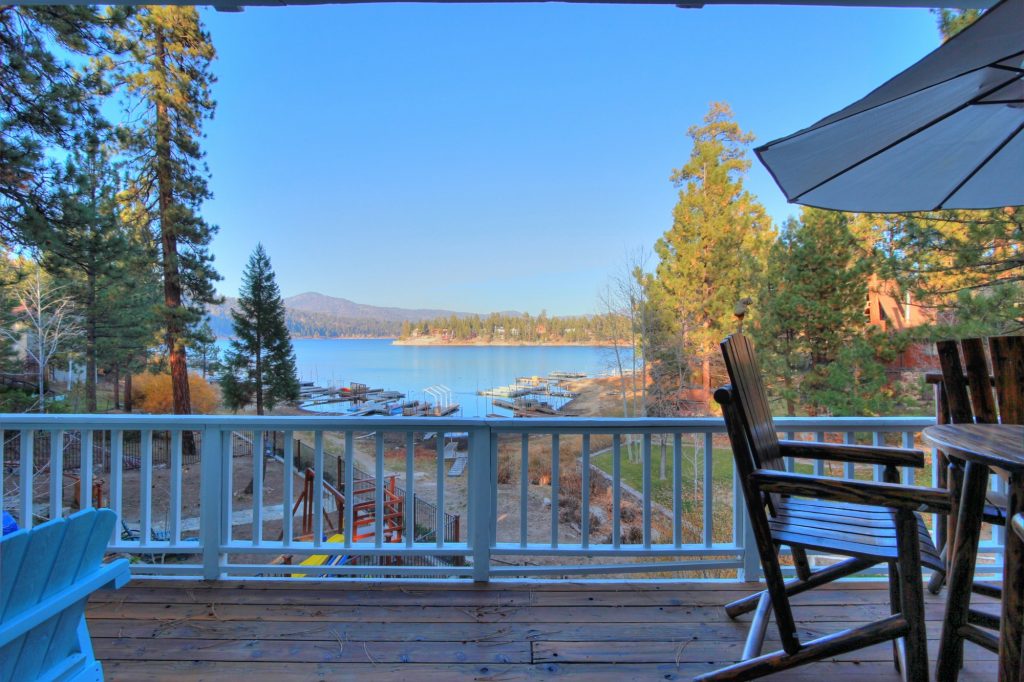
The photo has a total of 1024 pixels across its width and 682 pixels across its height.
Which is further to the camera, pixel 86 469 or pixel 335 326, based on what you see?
pixel 335 326

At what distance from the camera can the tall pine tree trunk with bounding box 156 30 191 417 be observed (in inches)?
359

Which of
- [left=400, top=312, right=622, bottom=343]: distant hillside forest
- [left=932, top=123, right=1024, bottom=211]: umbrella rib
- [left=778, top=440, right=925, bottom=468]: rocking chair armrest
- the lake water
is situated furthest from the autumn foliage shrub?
[left=932, top=123, right=1024, bottom=211]: umbrella rib

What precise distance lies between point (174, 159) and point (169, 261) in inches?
83.6

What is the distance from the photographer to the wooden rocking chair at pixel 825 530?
126cm

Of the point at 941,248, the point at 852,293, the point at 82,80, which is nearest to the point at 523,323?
the point at 852,293

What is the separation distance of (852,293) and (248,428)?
10.4m

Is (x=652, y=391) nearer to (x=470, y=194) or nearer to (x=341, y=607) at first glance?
(x=470, y=194)

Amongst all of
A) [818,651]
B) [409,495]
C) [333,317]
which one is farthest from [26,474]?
[333,317]

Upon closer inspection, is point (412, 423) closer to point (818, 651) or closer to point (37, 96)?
point (818, 651)

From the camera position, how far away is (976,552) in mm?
1271

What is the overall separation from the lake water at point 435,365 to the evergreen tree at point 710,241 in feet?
8.31

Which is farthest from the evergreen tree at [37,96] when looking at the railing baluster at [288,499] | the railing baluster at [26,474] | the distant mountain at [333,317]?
the distant mountain at [333,317]

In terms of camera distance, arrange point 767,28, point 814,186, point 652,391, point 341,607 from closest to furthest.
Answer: point 814,186 < point 341,607 < point 767,28 < point 652,391

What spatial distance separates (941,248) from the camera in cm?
660
